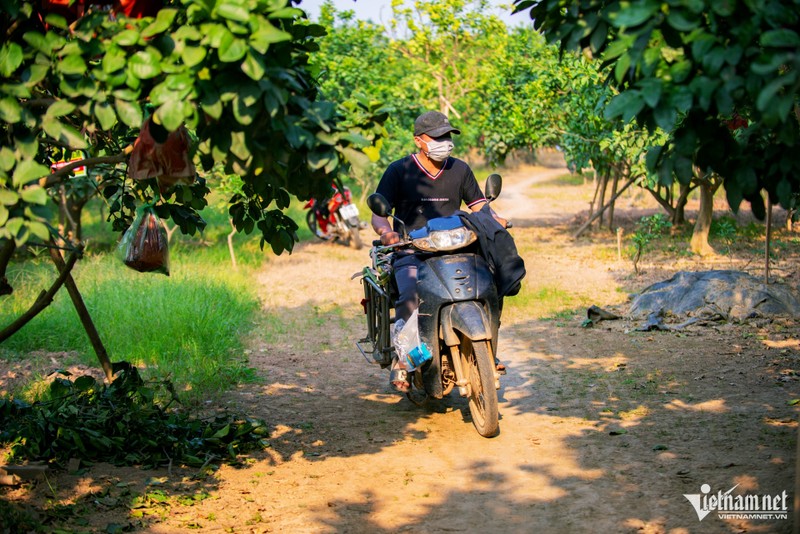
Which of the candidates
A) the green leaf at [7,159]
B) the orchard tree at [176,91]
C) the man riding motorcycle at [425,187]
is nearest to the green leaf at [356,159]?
the orchard tree at [176,91]

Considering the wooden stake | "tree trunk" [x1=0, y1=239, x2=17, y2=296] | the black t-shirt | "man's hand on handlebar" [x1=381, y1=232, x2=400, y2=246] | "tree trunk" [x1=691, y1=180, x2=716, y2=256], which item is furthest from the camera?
"tree trunk" [x1=691, y1=180, x2=716, y2=256]

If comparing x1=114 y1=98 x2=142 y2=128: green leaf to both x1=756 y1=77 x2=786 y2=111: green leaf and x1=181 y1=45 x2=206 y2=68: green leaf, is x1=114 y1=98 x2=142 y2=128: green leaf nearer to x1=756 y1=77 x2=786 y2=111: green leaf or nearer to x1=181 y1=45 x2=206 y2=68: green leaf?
x1=181 y1=45 x2=206 y2=68: green leaf

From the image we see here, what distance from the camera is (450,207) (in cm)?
612

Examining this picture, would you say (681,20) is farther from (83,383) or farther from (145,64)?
(83,383)

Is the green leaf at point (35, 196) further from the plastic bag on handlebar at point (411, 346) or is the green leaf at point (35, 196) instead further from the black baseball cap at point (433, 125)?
the black baseball cap at point (433, 125)

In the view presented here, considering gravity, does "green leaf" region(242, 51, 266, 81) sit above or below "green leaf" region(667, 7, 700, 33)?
below

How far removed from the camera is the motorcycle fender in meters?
5.20

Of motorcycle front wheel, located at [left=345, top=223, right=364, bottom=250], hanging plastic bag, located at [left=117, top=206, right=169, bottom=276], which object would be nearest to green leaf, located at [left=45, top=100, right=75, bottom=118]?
hanging plastic bag, located at [left=117, top=206, right=169, bottom=276]

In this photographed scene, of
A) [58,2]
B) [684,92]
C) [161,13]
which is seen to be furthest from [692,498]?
[58,2]

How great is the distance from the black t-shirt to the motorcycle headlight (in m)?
0.65

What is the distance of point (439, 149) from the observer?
5898mm

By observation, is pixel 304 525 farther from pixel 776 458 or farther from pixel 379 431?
pixel 776 458

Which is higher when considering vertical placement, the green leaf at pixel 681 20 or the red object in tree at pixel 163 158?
the green leaf at pixel 681 20

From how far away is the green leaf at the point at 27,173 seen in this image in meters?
3.42
